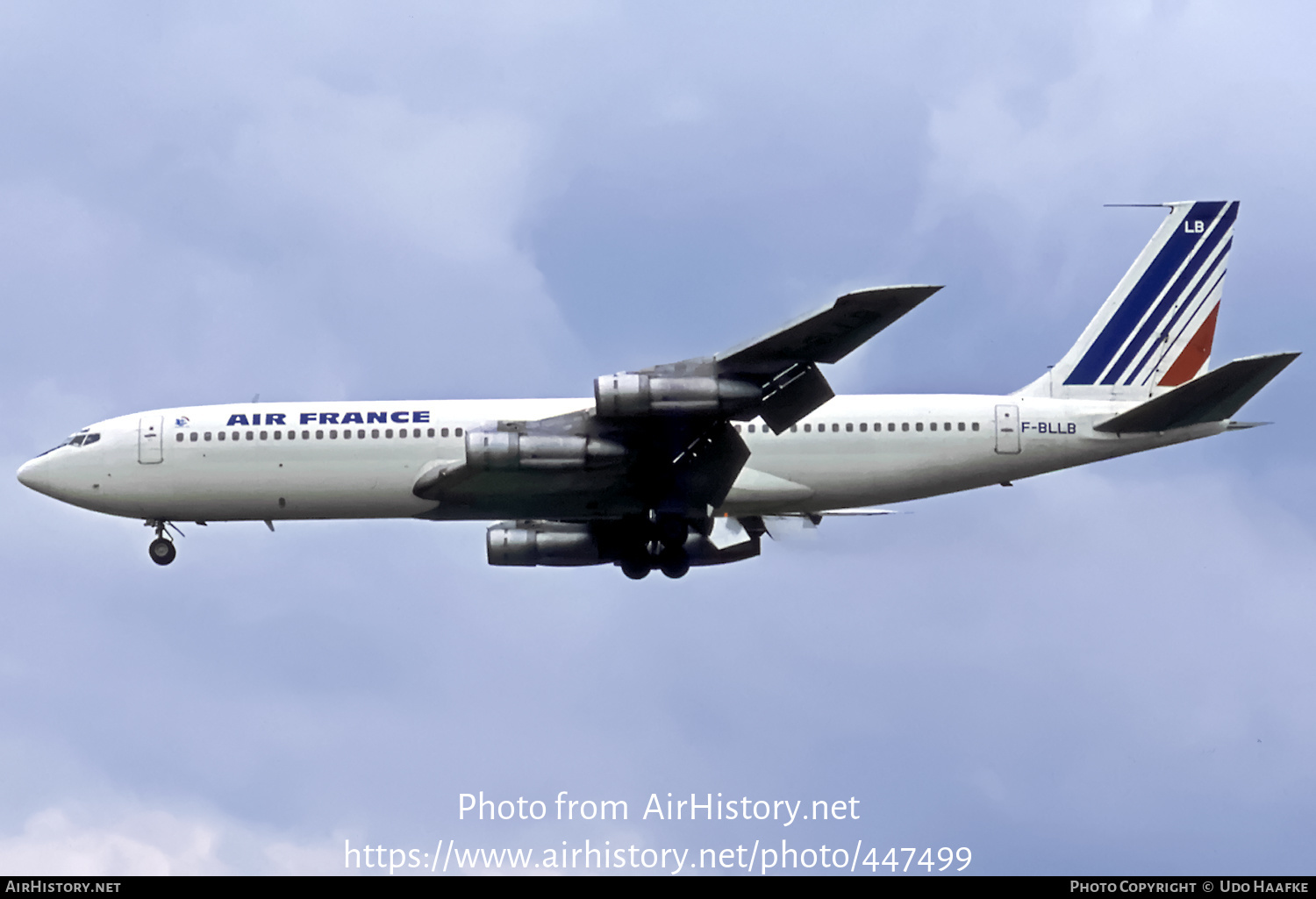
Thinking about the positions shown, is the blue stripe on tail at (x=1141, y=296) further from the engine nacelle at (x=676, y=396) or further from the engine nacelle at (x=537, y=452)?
the engine nacelle at (x=537, y=452)

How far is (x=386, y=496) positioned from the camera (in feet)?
99.7

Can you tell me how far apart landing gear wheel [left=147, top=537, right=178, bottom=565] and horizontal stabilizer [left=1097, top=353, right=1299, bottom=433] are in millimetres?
20308

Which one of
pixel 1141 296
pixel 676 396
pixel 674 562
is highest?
pixel 1141 296

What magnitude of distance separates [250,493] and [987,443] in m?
15.5

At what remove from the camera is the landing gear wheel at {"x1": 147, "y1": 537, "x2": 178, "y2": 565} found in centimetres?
3228

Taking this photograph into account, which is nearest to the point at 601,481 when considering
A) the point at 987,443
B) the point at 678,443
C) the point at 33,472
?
the point at 678,443

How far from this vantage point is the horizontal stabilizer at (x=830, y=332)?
23750 mm

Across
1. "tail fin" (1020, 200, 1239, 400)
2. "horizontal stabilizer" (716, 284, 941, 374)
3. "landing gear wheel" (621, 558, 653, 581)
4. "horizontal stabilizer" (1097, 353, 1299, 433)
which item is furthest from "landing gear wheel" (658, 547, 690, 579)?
"horizontal stabilizer" (1097, 353, 1299, 433)

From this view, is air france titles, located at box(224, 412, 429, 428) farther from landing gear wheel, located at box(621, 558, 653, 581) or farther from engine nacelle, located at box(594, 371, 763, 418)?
engine nacelle, located at box(594, 371, 763, 418)

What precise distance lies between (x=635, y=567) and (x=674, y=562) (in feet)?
3.46

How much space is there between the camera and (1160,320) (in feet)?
110

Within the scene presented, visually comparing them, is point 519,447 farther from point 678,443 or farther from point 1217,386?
point 1217,386

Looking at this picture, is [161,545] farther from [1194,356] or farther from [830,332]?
[1194,356]

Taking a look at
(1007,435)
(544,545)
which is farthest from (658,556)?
(1007,435)
